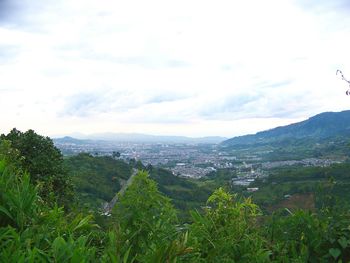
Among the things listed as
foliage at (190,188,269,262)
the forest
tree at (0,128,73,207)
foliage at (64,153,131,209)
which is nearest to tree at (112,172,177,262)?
the forest

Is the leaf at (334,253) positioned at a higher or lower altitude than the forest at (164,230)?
lower

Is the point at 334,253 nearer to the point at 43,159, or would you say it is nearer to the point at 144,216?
the point at 144,216

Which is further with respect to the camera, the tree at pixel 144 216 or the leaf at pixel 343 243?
the leaf at pixel 343 243

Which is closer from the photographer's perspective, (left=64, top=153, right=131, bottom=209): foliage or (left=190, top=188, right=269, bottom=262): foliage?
(left=190, top=188, right=269, bottom=262): foliage

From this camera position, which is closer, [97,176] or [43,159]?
[43,159]

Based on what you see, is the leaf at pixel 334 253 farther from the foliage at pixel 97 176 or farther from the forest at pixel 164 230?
the foliage at pixel 97 176

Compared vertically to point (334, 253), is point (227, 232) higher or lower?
higher

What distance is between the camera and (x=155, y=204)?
3562 millimetres

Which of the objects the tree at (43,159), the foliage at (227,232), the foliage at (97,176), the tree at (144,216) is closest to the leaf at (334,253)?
the foliage at (227,232)

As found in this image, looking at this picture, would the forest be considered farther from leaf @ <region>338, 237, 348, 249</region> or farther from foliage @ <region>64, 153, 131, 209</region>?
foliage @ <region>64, 153, 131, 209</region>

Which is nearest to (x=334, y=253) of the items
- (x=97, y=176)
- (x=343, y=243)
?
(x=343, y=243)

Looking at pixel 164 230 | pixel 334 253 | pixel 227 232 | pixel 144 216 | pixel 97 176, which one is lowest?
pixel 97 176

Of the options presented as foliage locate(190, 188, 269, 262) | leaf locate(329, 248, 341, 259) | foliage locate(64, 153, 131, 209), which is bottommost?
foliage locate(64, 153, 131, 209)

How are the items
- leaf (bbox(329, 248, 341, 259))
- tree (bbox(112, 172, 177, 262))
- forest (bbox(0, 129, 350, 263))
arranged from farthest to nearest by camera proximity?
leaf (bbox(329, 248, 341, 259)), tree (bbox(112, 172, 177, 262)), forest (bbox(0, 129, 350, 263))
